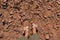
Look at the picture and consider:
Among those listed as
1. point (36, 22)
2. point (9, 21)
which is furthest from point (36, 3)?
point (9, 21)

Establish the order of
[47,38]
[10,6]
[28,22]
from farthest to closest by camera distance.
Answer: [10,6], [28,22], [47,38]

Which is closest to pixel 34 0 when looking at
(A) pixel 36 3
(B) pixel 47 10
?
(A) pixel 36 3

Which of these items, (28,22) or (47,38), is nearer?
(47,38)

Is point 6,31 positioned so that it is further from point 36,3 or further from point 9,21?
point 36,3

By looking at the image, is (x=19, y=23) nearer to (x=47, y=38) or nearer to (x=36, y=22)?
(x=36, y=22)

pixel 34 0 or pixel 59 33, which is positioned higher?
pixel 34 0

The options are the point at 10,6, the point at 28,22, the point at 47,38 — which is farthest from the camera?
the point at 10,6
